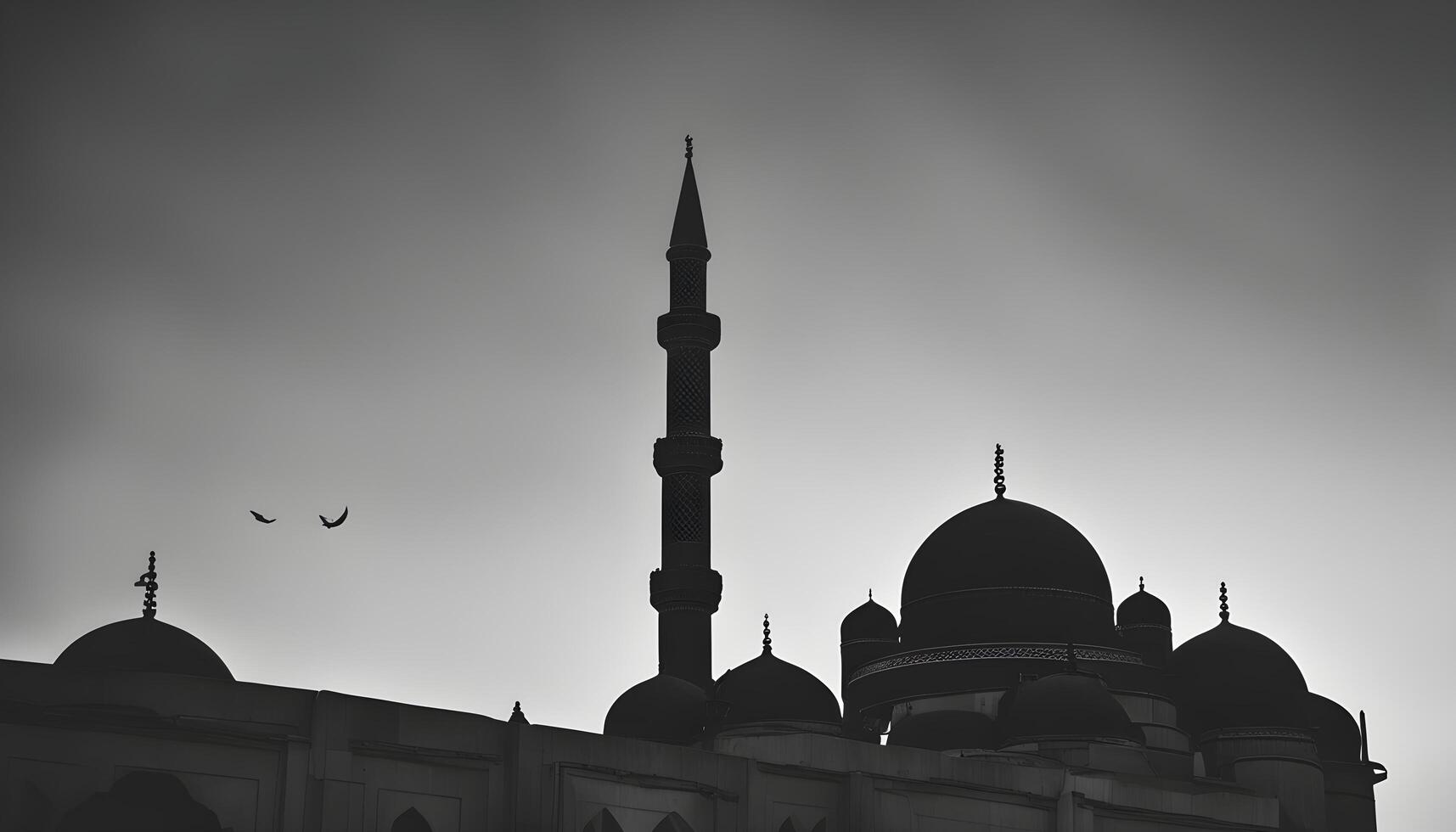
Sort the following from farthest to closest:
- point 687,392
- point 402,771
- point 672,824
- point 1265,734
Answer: point 687,392 < point 1265,734 < point 672,824 < point 402,771

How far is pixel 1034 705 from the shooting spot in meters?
29.5

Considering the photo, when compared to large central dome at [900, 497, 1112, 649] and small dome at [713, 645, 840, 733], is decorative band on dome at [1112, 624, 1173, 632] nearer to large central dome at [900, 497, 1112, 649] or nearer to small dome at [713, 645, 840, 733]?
large central dome at [900, 497, 1112, 649]

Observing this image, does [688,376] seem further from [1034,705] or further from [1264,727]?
[1264,727]

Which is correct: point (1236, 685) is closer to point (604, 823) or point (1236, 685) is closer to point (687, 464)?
point (687, 464)

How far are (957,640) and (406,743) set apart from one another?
13.8 m

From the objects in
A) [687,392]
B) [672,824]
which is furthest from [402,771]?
[687,392]

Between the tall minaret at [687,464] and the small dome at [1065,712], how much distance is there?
6.14 metres

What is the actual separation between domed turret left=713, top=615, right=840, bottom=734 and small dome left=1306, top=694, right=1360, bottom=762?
1081 centimetres

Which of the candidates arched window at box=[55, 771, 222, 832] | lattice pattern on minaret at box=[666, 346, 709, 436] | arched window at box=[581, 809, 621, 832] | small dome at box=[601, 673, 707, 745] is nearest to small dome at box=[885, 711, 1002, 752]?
small dome at box=[601, 673, 707, 745]

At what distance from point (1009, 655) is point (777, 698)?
A: 402cm

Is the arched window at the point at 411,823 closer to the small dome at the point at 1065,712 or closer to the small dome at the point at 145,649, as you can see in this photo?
the small dome at the point at 145,649

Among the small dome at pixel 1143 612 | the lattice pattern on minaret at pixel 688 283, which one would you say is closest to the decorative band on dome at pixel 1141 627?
the small dome at pixel 1143 612

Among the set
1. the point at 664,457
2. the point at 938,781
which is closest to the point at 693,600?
the point at 664,457

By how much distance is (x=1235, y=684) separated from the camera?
34.3 metres
